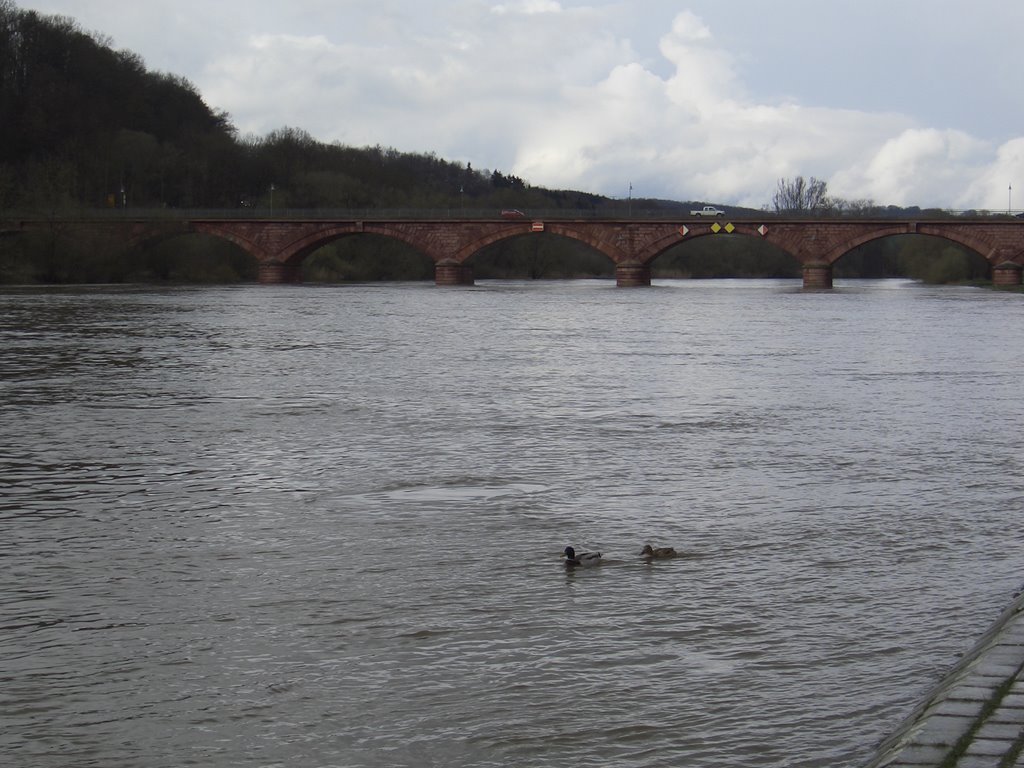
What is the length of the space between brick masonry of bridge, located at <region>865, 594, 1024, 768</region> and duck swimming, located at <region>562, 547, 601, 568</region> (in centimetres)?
333

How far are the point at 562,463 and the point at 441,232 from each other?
90.3 metres

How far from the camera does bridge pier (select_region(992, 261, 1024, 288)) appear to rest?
3556 inches

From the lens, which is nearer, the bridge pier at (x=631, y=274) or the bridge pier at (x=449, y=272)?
the bridge pier at (x=631, y=274)

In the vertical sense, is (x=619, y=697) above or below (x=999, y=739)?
below

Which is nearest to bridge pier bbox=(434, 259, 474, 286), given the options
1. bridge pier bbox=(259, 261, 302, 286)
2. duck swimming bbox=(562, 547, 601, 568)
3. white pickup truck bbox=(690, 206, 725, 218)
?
bridge pier bbox=(259, 261, 302, 286)

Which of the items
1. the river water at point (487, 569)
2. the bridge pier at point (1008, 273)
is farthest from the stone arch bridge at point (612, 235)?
the river water at point (487, 569)

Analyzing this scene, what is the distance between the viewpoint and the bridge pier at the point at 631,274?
100562 millimetres

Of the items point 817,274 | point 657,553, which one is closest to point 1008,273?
point 817,274

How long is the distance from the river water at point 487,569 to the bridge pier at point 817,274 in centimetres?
7570

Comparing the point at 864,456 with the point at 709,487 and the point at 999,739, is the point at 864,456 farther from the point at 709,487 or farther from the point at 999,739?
the point at 999,739

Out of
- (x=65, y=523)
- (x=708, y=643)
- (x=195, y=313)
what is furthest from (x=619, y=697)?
(x=195, y=313)

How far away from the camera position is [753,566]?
10047 millimetres

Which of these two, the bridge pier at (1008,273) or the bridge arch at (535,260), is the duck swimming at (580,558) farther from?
the bridge arch at (535,260)

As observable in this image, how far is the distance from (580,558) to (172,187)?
12478 cm
